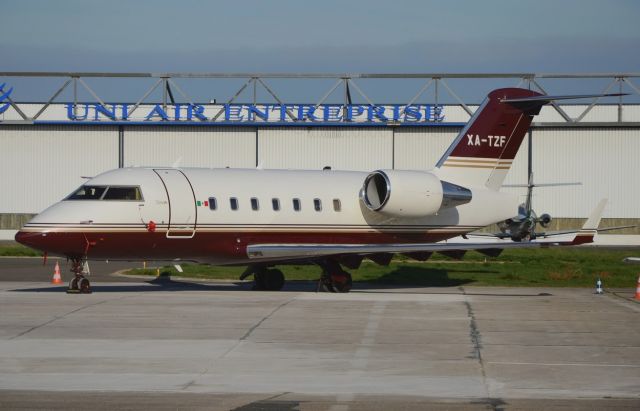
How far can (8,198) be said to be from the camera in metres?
59.7

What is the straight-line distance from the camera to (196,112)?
58.7 m

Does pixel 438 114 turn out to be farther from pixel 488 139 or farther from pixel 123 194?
pixel 123 194

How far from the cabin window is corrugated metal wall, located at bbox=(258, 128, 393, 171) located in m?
32.6

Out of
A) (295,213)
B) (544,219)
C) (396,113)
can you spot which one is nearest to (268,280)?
(295,213)

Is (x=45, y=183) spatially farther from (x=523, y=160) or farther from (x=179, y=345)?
(x=179, y=345)

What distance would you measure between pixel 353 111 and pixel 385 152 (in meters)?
3.00

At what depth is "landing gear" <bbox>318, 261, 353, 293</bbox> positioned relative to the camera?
89.5ft

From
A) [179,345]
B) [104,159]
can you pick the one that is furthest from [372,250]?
[104,159]

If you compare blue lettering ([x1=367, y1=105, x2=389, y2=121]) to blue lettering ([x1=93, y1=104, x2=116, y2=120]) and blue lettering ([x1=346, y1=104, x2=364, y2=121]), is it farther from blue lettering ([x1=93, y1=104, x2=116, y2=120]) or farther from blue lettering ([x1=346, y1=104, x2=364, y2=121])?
blue lettering ([x1=93, y1=104, x2=116, y2=120])

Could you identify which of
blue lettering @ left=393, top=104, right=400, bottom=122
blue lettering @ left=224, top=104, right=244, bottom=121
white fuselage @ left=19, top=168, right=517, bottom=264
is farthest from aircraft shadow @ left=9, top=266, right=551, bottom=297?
blue lettering @ left=224, top=104, right=244, bottom=121

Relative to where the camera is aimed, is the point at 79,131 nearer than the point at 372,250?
No

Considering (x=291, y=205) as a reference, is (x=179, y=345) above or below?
below

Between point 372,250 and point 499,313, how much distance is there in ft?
17.5

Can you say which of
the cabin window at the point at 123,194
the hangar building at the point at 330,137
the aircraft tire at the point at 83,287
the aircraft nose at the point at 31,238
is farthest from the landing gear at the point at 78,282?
the hangar building at the point at 330,137
